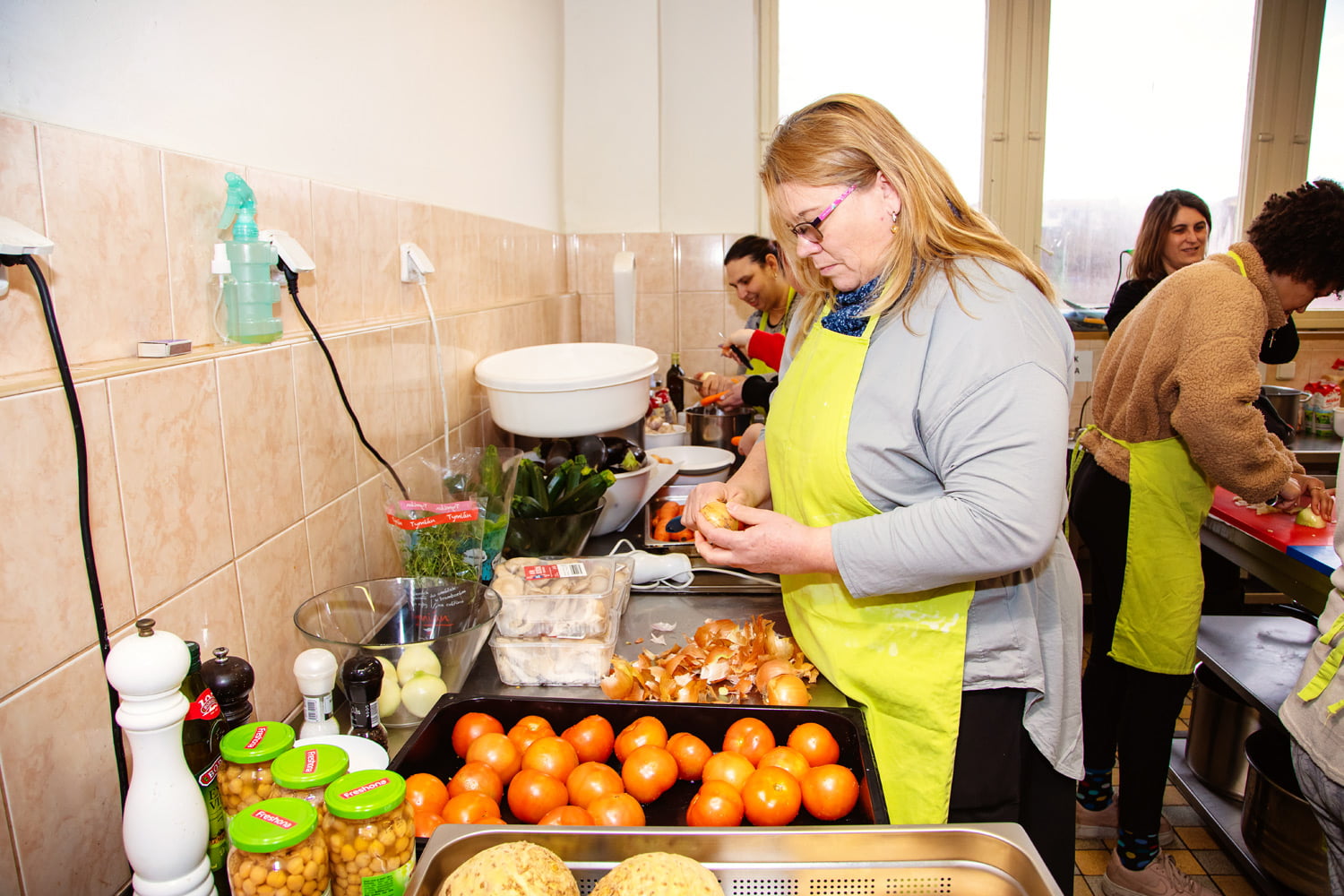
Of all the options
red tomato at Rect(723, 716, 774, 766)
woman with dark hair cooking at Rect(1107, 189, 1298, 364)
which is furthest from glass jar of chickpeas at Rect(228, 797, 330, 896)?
woman with dark hair cooking at Rect(1107, 189, 1298, 364)

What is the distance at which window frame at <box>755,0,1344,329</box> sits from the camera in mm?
4508

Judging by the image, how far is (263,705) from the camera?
1.18 metres

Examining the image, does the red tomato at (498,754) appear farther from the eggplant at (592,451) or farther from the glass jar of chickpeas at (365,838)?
the eggplant at (592,451)

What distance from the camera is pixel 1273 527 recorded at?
2.41 meters

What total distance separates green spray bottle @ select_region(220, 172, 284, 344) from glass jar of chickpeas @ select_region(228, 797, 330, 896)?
2.19 feet

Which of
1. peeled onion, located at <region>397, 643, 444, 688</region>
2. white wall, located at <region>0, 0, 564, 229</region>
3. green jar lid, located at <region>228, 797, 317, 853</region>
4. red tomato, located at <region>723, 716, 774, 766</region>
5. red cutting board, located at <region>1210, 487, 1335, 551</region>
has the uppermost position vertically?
white wall, located at <region>0, 0, 564, 229</region>

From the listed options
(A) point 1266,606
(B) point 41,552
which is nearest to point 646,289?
(A) point 1266,606

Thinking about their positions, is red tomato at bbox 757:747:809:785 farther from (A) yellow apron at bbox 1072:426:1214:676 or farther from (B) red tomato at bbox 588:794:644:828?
(A) yellow apron at bbox 1072:426:1214:676

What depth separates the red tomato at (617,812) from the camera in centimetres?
100

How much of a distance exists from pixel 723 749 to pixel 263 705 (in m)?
0.62

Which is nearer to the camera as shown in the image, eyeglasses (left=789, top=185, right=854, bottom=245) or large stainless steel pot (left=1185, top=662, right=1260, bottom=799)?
eyeglasses (left=789, top=185, right=854, bottom=245)

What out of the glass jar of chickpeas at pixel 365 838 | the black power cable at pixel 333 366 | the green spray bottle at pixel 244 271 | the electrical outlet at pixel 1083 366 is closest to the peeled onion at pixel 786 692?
the glass jar of chickpeas at pixel 365 838

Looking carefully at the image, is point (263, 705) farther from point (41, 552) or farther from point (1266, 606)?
point (1266, 606)

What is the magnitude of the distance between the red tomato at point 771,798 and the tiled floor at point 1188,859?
177cm
